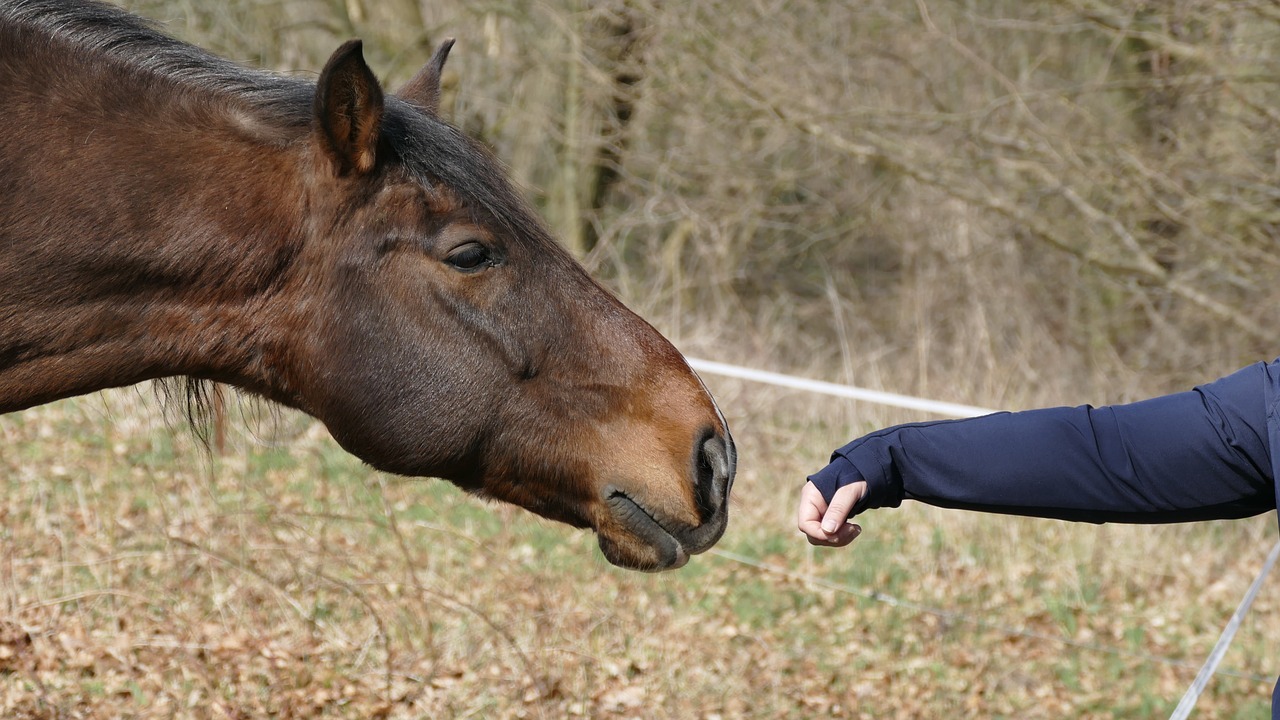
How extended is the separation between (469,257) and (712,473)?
767 millimetres

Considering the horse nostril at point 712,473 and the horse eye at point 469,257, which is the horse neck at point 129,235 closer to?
the horse eye at point 469,257

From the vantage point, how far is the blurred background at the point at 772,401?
4.26 metres

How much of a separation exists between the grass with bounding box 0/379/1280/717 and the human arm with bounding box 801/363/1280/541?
74.4 inches

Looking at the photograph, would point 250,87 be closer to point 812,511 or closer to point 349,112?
point 349,112

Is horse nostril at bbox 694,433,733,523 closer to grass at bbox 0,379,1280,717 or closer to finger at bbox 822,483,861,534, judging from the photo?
finger at bbox 822,483,861,534

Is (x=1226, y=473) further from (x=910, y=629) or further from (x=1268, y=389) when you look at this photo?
(x=910, y=629)

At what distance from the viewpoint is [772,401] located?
Answer: 9414 millimetres

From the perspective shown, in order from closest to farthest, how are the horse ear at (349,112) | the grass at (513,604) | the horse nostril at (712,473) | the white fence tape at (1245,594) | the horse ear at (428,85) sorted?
the horse ear at (349,112) < the horse nostril at (712,473) < the white fence tape at (1245,594) < the horse ear at (428,85) < the grass at (513,604)

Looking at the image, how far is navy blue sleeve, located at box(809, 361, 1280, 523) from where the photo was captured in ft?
7.59

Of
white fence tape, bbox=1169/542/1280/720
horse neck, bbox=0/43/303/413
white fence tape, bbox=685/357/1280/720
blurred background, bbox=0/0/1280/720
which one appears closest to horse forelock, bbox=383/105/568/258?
horse neck, bbox=0/43/303/413

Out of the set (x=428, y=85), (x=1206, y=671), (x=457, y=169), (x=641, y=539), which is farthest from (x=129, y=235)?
(x=1206, y=671)

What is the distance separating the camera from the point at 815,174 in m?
12.0

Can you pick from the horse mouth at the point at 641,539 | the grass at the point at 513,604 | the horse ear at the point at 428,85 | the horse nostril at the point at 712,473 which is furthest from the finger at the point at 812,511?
the grass at the point at 513,604

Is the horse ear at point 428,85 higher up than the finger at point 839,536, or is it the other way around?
the horse ear at point 428,85
